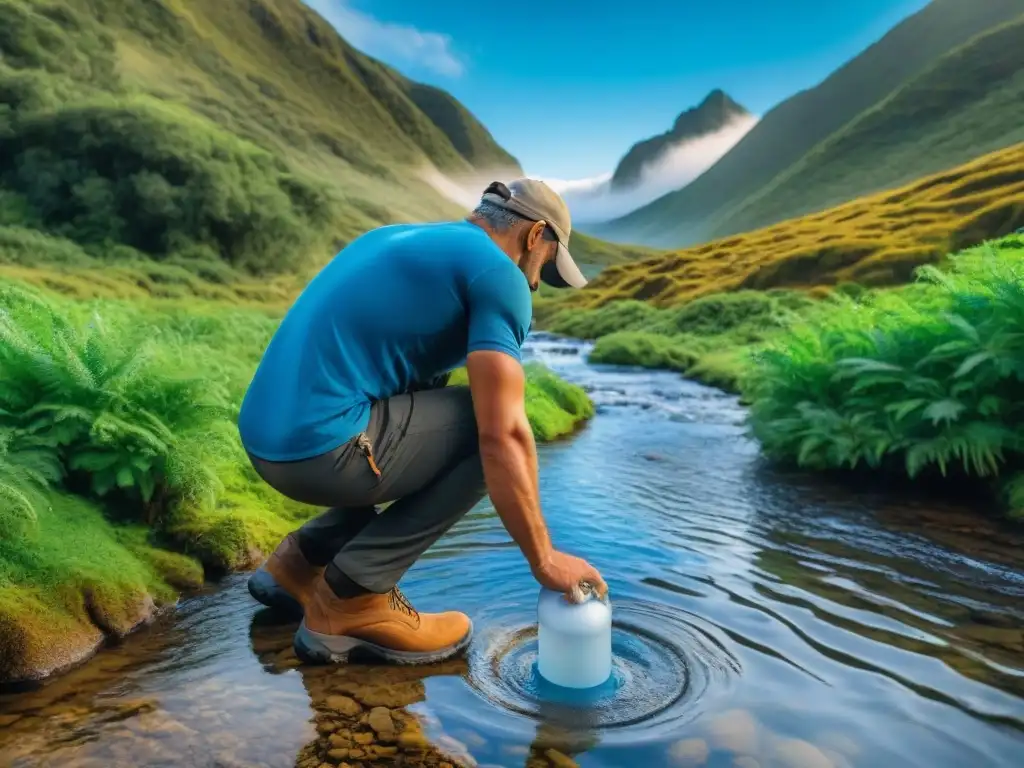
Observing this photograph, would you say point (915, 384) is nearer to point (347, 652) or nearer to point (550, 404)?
point (347, 652)

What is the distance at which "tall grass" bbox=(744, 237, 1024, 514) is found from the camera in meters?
6.52

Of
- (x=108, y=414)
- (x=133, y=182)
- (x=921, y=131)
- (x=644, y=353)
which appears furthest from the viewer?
(x=921, y=131)

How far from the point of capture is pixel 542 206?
3594mm

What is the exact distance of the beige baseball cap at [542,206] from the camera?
3.59 metres

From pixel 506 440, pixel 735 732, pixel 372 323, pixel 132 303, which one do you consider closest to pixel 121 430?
pixel 372 323

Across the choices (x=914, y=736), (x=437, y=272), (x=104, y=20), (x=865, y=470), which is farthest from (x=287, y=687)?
(x=104, y=20)

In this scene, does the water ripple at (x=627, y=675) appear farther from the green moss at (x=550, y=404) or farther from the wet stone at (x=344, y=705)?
the green moss at (x=550, y=404)

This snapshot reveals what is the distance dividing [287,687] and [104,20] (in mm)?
133480

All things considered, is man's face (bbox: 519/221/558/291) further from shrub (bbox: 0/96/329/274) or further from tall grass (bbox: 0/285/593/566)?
shrub (bbox: 0/96/329/274)

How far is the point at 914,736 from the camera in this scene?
323cm

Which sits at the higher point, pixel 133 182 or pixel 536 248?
pixel 133 182

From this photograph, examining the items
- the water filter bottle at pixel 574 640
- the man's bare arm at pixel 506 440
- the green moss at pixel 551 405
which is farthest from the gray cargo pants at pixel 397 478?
the green moss at pixel 551 405

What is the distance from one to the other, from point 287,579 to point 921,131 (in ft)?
589

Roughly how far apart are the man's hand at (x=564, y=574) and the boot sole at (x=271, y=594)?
1517 millimetres
